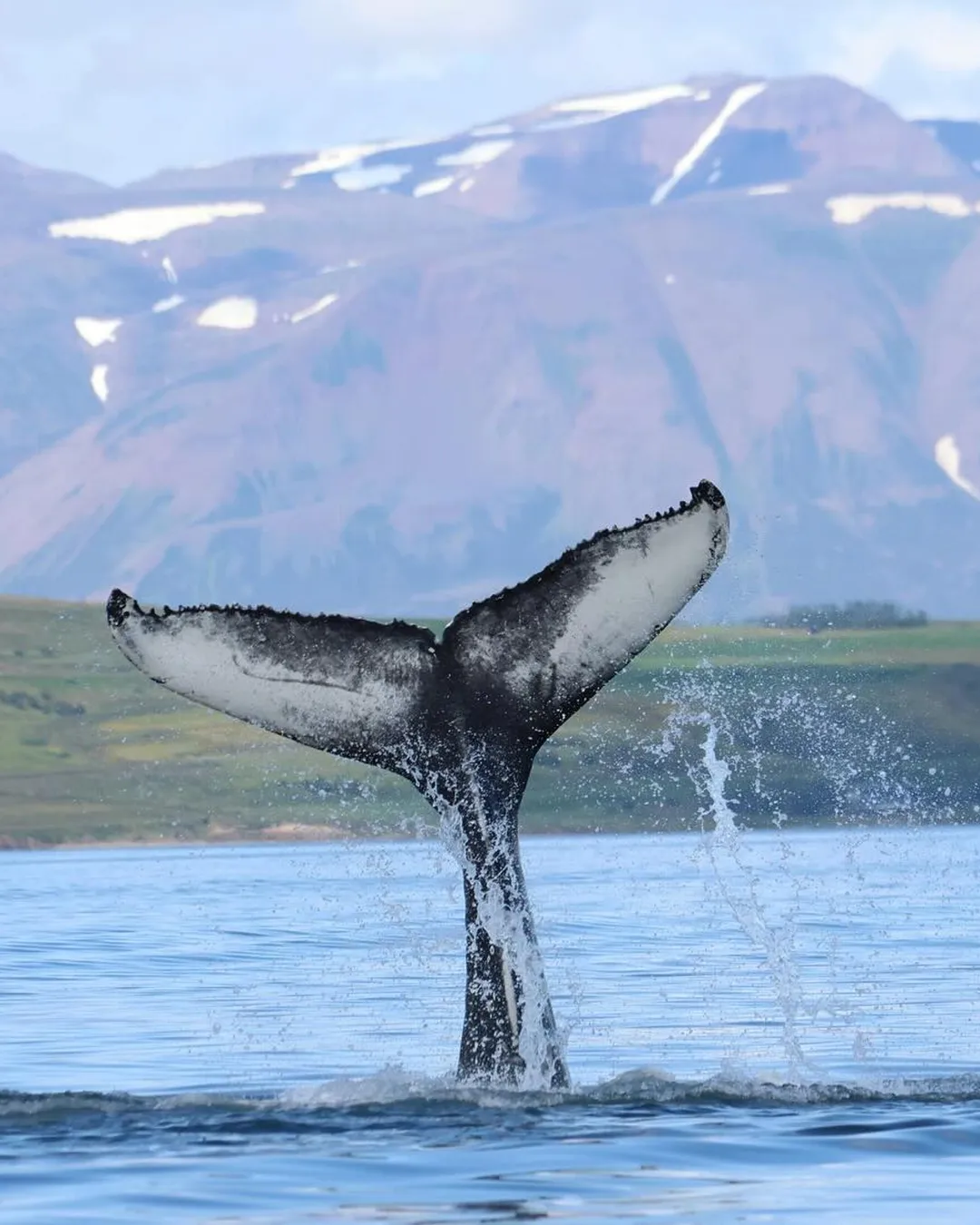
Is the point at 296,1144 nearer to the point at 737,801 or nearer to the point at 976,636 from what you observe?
the point at 737,801

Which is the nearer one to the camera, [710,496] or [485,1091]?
[710,496]

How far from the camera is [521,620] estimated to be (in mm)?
10445

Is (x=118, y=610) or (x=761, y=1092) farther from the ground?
(x=118, y=610)

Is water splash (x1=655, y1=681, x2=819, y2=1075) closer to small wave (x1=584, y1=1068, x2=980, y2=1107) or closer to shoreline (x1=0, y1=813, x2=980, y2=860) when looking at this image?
small wave (x1=584, y1=1068, x2=980, y2=1107)

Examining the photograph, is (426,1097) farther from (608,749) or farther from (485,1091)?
(608,749)

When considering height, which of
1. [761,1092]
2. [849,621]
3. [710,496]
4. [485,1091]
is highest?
[849,621]

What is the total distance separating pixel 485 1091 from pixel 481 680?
1987mm

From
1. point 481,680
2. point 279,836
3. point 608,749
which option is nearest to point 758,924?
point 481,680

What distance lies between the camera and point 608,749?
102250 millimetres

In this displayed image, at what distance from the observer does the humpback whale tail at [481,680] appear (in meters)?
10.1

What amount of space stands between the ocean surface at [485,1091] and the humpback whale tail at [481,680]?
875mm

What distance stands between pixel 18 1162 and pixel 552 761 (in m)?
89.8

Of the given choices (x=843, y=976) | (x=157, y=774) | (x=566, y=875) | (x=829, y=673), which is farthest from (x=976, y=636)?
(x=843, y=976)

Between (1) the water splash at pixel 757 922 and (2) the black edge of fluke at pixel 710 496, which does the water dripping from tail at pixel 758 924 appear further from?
(2) the black edge of fluke at pixel 710 496
